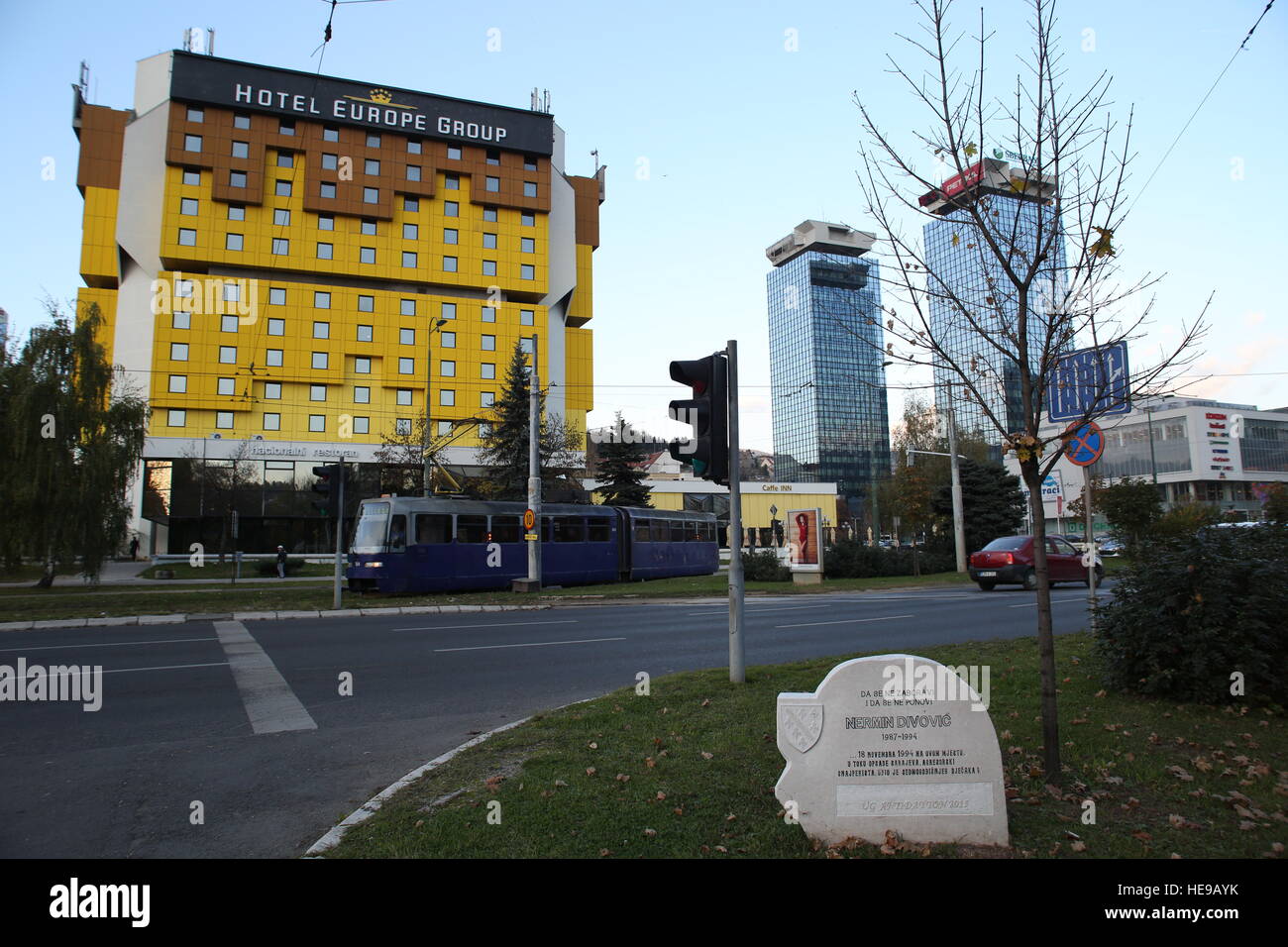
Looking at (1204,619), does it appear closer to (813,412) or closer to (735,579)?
(735,579)

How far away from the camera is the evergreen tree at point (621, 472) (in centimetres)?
4544

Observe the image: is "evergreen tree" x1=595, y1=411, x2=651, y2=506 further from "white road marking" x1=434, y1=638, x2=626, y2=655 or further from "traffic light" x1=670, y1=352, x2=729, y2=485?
"traffic light" x1=670, y1=352, x2=729, y2=485

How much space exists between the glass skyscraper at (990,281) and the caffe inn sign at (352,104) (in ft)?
196

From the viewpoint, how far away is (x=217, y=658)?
33.4 ft

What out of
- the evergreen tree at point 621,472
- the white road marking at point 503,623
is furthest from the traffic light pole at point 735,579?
the evergreen tree at point 621,472

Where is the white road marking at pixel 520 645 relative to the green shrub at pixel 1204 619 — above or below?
below

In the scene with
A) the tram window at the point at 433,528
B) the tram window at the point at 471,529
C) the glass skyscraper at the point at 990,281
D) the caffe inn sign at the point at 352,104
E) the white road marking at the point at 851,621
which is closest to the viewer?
the glass skyscraper at the point at 990,281

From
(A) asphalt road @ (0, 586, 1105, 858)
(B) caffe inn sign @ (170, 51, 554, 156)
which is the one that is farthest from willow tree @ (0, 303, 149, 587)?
(B) caffe inn sign @ (170, 51, 554, 156)

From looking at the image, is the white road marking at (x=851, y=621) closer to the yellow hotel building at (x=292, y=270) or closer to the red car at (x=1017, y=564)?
the red car at (x=1017, y=564)

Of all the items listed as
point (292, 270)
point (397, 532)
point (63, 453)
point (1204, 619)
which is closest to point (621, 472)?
point (397, 532)

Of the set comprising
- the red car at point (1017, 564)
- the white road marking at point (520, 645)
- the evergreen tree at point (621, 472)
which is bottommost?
the white road marking at point (520, 645)
